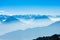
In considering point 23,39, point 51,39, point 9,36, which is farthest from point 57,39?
point 9,36

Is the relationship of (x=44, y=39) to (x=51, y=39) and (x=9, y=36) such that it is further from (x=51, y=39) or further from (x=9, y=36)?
(x=9, y=36)

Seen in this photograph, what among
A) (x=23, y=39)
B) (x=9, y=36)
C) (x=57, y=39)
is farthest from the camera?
(x=9, y=36)

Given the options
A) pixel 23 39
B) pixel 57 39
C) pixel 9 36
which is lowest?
pixel 57 39

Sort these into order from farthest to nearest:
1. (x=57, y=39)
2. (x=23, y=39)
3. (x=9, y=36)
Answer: (x=9, y=36)
(x=23, y=39)
(x=57, y=39)

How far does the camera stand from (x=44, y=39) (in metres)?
28.6

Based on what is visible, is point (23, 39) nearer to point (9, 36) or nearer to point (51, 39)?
point (9, 36)

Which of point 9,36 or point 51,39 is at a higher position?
point 9,36

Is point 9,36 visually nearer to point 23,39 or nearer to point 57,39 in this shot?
point 23,39

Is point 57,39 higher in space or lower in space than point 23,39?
lower

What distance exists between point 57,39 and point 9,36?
3008 cm

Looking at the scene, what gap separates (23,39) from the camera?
47.3 meters

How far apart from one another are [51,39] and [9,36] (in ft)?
97.0

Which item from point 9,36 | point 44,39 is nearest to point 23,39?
point 9,36

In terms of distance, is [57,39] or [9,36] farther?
[9,36]
